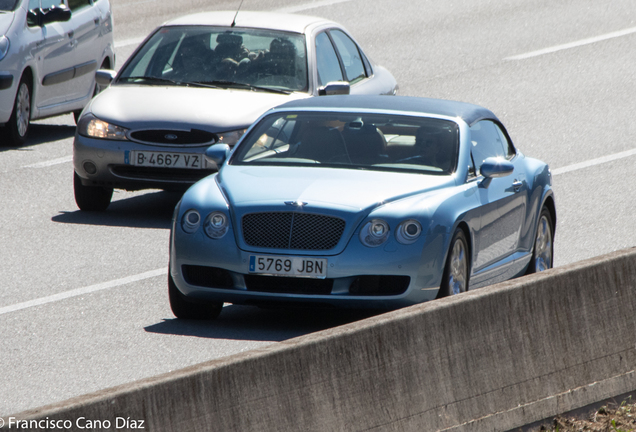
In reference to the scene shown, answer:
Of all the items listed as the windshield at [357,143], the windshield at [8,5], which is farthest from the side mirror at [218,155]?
the windshield at [8,5]

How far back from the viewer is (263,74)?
39.8 feet

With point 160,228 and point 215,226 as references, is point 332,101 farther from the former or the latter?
point 160,228

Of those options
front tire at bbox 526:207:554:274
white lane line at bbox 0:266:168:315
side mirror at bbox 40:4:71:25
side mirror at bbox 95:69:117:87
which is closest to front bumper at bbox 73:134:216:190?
side mirror at bbox 95:69:117:87

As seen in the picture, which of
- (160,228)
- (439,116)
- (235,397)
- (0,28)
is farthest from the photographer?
(0,28)

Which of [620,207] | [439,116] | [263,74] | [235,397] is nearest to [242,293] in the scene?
[439,116]

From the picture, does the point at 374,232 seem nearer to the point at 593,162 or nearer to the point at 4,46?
the point at 593,162

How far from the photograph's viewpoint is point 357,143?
28.3ft

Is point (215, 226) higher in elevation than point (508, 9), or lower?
higher

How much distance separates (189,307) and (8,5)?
800 centimetres

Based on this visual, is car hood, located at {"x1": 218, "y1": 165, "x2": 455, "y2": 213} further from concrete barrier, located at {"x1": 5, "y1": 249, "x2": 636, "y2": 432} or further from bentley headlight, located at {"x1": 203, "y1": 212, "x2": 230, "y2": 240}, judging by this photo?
concrete barrier, located at {"x1": 5, "y1": 249, "x2": 636, "y2": 432}

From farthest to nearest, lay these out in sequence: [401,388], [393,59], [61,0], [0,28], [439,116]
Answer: [393,59]
[61,0]
[0,28]
[439,116]
[401,388]

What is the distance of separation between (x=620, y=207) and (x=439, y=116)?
4.22m

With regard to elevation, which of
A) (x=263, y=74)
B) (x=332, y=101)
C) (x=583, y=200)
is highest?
(x=332, y=101)

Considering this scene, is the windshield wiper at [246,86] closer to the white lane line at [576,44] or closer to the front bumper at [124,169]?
the front bumper at [124,169]
